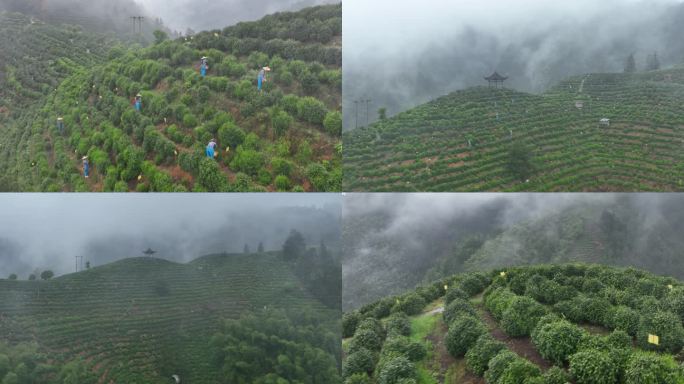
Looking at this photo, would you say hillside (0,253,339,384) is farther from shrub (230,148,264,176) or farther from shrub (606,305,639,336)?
shrub (606,305,639,336)

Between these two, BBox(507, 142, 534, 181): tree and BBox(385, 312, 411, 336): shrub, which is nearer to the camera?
BBox(385, 312, 411, 336): shrub

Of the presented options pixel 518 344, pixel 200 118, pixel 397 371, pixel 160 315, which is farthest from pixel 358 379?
pixel 200 118

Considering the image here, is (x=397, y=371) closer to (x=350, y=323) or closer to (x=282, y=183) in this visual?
(x=350, y=323)

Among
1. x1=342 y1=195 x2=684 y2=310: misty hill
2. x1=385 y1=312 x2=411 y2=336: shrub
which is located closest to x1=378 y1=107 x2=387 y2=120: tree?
x1=342 y1=195 x2=684 y2=310: misty hill

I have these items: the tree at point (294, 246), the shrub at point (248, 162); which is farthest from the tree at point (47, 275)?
the tree at point (294, 246)

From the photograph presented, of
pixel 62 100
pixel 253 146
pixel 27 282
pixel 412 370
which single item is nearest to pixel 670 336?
pixel 412 370

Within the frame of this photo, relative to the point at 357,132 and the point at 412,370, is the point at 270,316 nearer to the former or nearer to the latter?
the point at 412,370

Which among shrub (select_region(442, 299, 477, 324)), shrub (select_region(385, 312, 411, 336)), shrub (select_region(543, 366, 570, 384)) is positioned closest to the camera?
shrub (select_region(543, 366, 570, 384))
